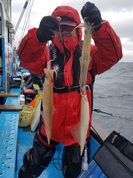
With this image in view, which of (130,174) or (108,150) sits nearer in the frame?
(130,174)

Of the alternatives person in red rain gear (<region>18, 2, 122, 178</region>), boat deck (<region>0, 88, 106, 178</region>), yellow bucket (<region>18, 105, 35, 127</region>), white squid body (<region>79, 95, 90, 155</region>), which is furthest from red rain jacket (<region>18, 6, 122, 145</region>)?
yellow bucket (<region>18, 105, 35, 127</region>)

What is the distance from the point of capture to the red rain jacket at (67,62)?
2.16 m

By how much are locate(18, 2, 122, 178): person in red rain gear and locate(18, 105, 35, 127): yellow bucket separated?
2310 mm

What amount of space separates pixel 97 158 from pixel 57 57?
131cm

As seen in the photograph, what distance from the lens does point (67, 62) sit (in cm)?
245

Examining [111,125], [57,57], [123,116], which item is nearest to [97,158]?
[57,57]

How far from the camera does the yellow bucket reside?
5.01 m

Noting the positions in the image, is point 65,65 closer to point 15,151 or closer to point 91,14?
point 91,14

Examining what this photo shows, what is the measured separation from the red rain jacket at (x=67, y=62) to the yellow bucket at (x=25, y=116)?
2457 millimetres

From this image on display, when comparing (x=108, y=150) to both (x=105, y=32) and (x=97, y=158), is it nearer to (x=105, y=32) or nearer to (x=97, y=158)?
(x=97, y=158)

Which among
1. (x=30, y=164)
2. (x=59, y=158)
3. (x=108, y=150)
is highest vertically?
(x=108, y=150)

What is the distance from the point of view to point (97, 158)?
2.64 meters

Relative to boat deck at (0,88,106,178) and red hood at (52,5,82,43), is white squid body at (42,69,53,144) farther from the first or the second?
boat deck at (0,88,106,178)

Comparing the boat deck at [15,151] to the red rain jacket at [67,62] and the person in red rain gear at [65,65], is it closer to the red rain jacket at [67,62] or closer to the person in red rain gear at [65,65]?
the person in red rain gear at [65,65]
